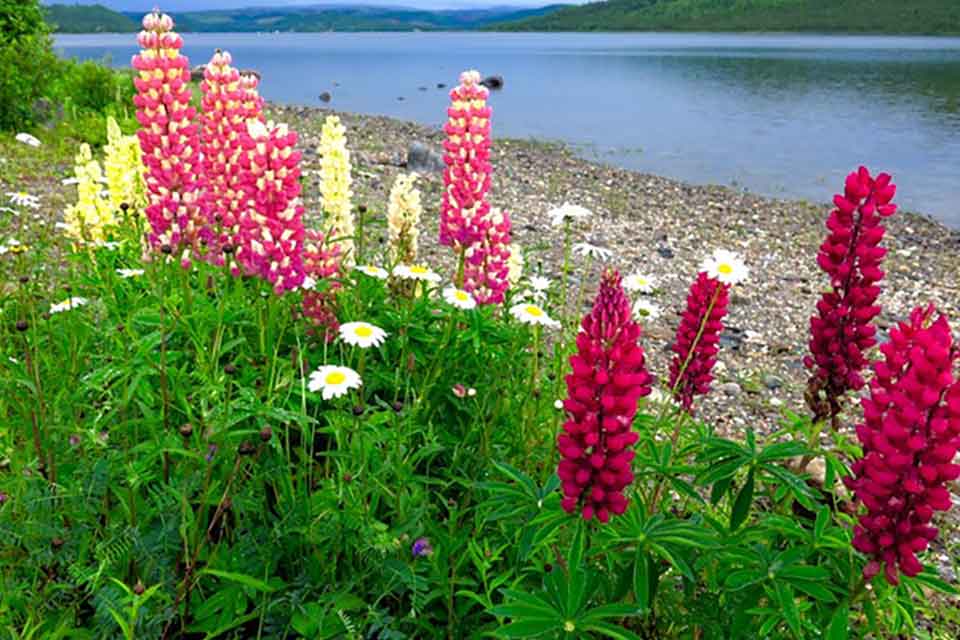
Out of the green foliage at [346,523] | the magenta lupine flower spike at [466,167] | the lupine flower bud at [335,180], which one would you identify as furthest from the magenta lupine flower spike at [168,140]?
the magenta lupine flower spike at [466,167]

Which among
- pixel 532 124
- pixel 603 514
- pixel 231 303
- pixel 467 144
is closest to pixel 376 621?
pixel 603 514

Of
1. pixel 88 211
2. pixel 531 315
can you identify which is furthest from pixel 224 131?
pixel 531 315

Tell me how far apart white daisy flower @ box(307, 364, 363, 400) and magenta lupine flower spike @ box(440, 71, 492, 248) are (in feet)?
7.17

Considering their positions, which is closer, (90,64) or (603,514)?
(603,514)

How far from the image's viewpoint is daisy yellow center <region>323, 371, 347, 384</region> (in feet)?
8.84

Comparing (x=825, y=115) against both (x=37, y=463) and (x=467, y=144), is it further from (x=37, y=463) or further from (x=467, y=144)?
(x=37, y=463)

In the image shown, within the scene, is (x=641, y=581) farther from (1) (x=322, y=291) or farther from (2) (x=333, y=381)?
(1) (x=322, y=291)

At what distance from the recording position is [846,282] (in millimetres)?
3039

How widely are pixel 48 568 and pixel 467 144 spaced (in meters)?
3.38

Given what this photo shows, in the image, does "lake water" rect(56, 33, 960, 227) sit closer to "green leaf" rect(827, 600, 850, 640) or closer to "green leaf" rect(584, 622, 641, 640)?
"green leaf" rect(827, 600, 850, 640)

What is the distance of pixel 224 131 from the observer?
447 cm

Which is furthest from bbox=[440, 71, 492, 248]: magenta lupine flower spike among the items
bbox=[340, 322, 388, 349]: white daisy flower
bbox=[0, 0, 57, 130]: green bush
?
bbox=[0, 0, 57, 130]: green bush

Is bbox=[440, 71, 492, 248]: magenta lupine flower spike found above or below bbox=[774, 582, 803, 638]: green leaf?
above

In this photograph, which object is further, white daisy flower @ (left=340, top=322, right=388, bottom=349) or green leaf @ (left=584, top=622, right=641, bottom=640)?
white daisy flower @ (left=340, top=322, right=388, bottom=349)
